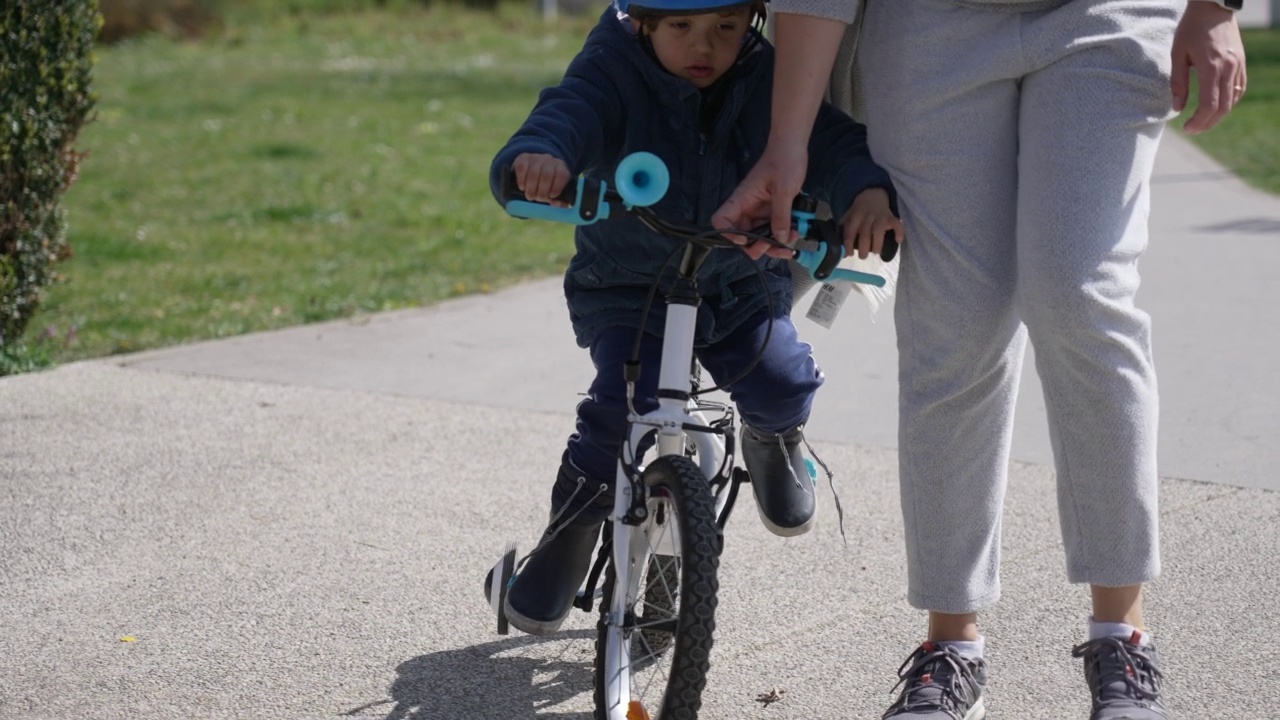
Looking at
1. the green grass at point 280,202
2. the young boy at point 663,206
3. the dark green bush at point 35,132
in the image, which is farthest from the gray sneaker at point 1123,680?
the green grass at point 280,202

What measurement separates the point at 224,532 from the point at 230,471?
52 cm

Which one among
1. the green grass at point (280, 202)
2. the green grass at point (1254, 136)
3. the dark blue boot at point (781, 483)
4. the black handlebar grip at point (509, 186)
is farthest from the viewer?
the green grass at point (1254, 136)

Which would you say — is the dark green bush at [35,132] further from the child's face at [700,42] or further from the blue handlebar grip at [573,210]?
the blue handlebar grip at [573,210]

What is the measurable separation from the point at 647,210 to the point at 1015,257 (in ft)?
2.09

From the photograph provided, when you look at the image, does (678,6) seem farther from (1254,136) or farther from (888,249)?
(1254,136)

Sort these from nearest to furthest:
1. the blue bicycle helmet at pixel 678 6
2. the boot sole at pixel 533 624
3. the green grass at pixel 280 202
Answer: the blue bicycle helmet at pixel 678 6, the boot sole at pixel 533 624, the green grass at pixel 280 202

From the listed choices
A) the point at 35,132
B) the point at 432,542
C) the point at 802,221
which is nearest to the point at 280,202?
the point at 35,132

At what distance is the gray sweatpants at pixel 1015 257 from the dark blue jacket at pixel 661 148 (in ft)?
0.61

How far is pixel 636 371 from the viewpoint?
8.97 feet

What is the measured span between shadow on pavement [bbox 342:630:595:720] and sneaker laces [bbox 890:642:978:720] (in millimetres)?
610

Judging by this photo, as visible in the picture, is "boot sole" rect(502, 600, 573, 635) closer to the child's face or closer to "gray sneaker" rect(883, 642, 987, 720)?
"gray sneaker" rect(883, 642, 987, 720)

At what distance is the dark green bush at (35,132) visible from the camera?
5.47m

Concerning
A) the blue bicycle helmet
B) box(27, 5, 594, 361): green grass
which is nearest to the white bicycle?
the blue bicycle helmet

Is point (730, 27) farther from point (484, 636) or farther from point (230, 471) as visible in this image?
point (230, 471)
